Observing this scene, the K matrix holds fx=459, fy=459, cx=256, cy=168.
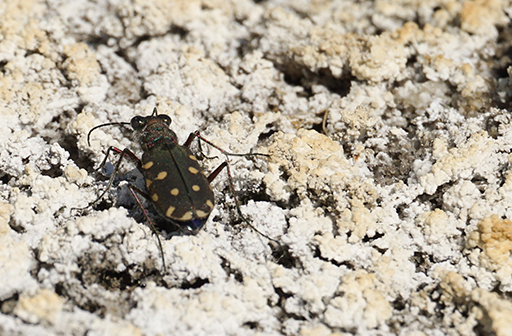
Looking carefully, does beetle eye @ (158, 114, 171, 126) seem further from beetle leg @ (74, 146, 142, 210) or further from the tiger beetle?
beetle leg @ (74, 146, 142, 210)

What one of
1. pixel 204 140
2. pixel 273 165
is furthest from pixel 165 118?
pixel 273 165

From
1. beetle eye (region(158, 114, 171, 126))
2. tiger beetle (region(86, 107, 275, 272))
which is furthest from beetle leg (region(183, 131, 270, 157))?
beetle eye (region(158, 114, 171, 126))

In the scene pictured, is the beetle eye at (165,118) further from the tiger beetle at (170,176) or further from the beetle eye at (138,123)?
the beetle eye at (138,123)

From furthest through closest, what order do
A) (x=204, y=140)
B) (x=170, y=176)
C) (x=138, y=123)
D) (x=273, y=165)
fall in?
(x=138, y=123), (x=204, y=140), (x=273, y=165), (x=170, y=176)

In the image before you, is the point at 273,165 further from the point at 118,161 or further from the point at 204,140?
the point at 118,161

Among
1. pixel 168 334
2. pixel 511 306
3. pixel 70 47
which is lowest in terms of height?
pixel 511 306

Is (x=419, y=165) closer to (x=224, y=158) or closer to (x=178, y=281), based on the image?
(x=224, y=158)

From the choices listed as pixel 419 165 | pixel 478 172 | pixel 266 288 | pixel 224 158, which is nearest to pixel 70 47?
pixel 224 158
